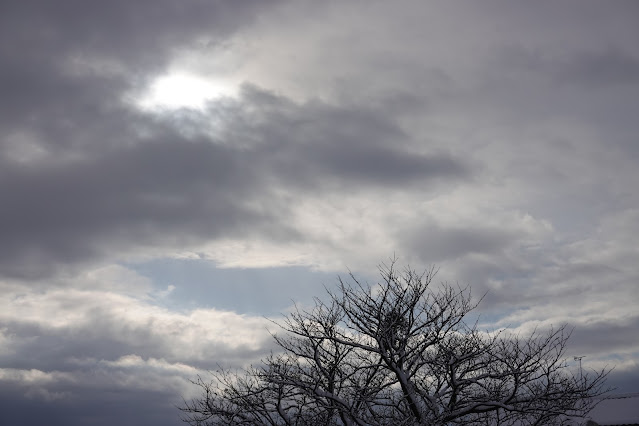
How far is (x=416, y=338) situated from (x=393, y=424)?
2875 mm

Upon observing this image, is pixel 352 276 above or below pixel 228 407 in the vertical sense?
above

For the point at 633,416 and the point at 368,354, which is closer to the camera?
the point at 368,354

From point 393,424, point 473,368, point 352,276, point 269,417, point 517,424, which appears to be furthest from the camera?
point 517,424

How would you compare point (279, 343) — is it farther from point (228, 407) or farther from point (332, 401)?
point (332, 401)

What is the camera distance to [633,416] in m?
34.2

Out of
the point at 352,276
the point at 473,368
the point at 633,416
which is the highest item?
the point at 352,276

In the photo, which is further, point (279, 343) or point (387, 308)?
point (279, 343)

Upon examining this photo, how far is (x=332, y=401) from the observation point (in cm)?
1934

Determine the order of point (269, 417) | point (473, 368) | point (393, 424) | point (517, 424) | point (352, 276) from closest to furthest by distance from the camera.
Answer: point (393, 424), point (473, 368), point (352, 276), point (269, 417), point (517, 424)

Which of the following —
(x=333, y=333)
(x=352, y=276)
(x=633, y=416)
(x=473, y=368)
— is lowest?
(x=633, y=416)

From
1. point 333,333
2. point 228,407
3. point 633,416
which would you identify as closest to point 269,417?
point 228,407

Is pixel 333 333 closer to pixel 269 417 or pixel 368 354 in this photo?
pixel 368 354

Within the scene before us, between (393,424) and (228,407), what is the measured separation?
8206mm

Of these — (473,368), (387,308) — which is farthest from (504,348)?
(387,308)
